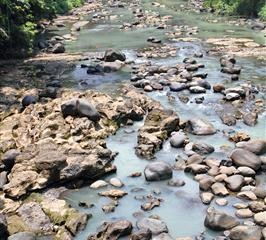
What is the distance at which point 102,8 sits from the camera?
48406 millimetres

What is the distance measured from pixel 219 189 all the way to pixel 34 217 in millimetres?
4405

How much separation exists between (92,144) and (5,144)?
2.55 metres

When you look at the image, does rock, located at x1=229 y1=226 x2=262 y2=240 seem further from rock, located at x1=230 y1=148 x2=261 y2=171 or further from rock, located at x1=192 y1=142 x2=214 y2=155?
rock, located at x1=192 y1=142 x2=214 y2=155

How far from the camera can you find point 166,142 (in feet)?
48.4

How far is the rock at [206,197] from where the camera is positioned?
1125 cm

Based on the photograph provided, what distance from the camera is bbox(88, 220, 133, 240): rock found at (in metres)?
9.92

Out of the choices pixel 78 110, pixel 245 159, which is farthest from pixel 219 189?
pixel 78 110

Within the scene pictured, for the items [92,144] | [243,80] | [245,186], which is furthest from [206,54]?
[245,186]

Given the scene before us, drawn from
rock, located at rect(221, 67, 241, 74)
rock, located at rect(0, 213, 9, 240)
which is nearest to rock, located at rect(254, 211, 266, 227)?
rock, located at rect(0, 213, 9, 240)

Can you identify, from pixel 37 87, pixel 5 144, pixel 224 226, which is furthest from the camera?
Result: pixel 37 87

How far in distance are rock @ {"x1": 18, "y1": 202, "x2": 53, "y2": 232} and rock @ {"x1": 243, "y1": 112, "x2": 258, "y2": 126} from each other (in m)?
7.96

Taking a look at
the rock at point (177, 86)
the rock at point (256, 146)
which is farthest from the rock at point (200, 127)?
the rock at point (177, 86)

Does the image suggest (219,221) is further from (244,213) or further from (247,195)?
(247,195)

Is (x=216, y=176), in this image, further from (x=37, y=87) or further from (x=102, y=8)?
(x=102, y=8)
